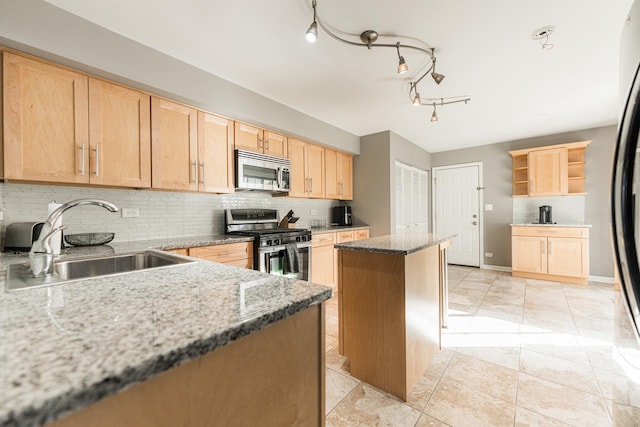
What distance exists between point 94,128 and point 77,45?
20.8 inches

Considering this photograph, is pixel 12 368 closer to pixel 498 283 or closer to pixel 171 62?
pixel 171 62

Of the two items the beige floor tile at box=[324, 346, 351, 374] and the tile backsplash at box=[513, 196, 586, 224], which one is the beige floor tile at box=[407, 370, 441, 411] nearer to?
the beige floor tile at box=[324, 346, 351, 374]

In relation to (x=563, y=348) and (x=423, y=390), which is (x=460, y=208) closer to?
(x=563, y=348)

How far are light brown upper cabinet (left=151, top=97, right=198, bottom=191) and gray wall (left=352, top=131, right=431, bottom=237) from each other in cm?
271

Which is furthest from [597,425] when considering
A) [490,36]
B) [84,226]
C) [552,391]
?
[84,226]

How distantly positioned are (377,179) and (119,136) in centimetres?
333

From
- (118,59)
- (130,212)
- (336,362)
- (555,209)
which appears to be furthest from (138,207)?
(555,209)

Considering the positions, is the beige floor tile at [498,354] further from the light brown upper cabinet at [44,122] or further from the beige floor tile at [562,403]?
the light brown upper cabinet at [44,122]

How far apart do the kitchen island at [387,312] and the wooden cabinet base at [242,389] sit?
3.30 feet

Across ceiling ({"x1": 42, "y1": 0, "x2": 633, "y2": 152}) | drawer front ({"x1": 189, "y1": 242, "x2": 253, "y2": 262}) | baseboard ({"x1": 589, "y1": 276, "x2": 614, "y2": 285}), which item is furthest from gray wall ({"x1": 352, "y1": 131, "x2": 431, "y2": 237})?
baseboard ({"x1": 589, "y1": 276, "x2": 614, "y2": 285})

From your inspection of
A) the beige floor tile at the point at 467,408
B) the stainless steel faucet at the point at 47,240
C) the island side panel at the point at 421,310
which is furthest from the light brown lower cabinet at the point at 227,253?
the beige floor tile at the point at 467,408

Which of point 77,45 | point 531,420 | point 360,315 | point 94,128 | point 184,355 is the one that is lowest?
point 531,420

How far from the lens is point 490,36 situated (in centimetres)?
202

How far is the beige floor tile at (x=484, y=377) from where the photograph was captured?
1.71 meters
